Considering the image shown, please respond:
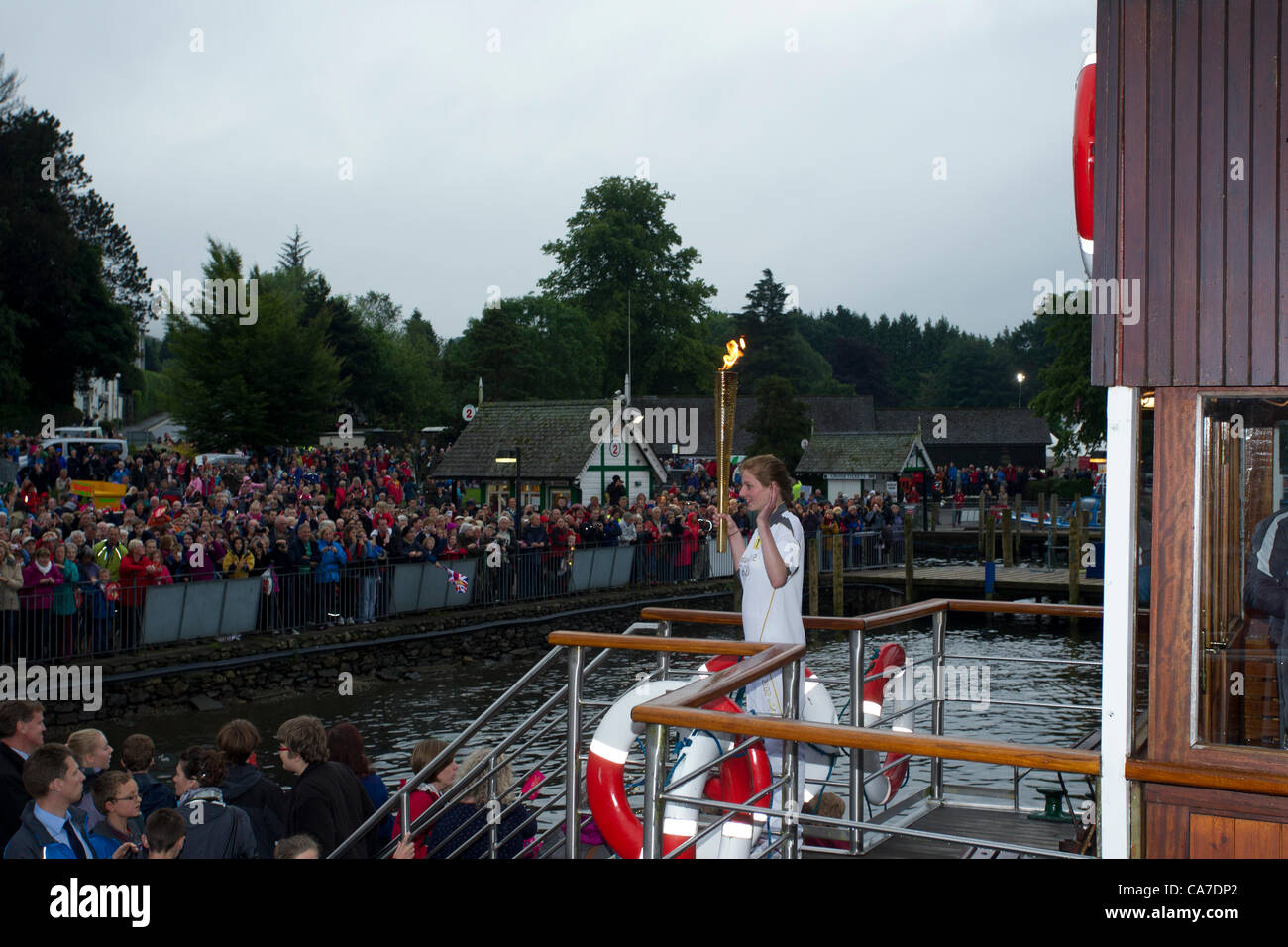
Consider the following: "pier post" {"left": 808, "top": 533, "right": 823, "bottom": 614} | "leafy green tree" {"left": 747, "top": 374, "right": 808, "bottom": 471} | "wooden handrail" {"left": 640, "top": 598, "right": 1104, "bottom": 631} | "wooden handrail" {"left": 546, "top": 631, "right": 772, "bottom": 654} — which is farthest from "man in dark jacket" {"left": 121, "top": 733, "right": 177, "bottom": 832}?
"leafy green tree" {"left": 747, "top": 374, "right": 808, "bottom": 471}

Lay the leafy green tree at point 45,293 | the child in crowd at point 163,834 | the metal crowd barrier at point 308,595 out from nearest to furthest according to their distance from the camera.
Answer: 1. the child in crowd at point 163,834
2. the metal crowd barrier at point 308,595
3. the leafy green tree at point 45,293

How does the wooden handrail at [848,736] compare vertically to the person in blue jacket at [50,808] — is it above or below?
above

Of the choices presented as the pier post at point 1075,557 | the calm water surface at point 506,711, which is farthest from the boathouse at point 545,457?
the pier post at point 1075,557

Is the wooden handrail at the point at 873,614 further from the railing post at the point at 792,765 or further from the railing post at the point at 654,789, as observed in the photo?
the railing post at the point at 654,789

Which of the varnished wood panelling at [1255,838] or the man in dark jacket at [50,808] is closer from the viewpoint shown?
the varnished wood panelling at [1255,838]

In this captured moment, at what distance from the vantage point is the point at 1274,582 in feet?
15.6

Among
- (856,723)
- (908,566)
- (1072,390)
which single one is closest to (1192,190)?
(856,723)

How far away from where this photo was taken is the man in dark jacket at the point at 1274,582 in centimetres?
436

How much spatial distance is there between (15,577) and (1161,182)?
15.5 meters

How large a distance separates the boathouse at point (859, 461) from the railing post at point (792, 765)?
42.7 metres

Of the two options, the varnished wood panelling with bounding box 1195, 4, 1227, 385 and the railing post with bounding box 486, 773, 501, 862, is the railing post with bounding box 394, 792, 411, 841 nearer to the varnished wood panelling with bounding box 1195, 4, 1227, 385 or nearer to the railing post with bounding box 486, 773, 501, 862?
the railing post with bounding box 486, 773, 501, 862

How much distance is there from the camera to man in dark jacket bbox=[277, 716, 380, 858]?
21.7ft
